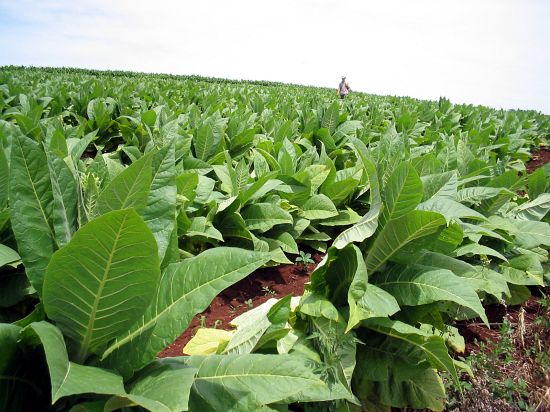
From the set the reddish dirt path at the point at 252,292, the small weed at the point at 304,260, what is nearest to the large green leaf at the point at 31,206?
the reddish dirt path at the point at 252,292

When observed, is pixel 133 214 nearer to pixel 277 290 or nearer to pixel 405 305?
pixel 405 305

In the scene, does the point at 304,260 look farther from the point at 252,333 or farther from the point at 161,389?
the point at 161,389

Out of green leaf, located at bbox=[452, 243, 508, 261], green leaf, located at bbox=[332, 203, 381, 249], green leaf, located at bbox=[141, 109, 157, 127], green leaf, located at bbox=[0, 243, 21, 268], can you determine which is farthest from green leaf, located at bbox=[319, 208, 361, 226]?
green leaf, located at bbox=[0, 243, 21, 268]

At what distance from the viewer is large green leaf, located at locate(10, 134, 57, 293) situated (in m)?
1.43

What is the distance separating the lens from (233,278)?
1415mm

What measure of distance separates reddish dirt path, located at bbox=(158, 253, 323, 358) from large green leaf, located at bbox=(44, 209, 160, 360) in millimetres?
1134

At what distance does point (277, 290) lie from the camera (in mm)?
3252

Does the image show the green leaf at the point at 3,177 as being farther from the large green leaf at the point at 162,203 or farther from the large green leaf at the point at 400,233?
the large green leaf at the point at 400,233

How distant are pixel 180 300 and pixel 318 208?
2434 millimetres

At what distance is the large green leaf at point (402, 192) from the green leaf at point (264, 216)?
1176 millimetres

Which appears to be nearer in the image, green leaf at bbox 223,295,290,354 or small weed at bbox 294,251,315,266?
green leaf at bbox 223,295,290,354

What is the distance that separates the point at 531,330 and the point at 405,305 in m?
1.33

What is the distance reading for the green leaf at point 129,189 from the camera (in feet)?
4.49

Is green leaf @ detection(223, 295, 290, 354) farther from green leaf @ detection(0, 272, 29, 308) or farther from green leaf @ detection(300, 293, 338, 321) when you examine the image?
green leaf @ detection(0, 272, 29, 308)
